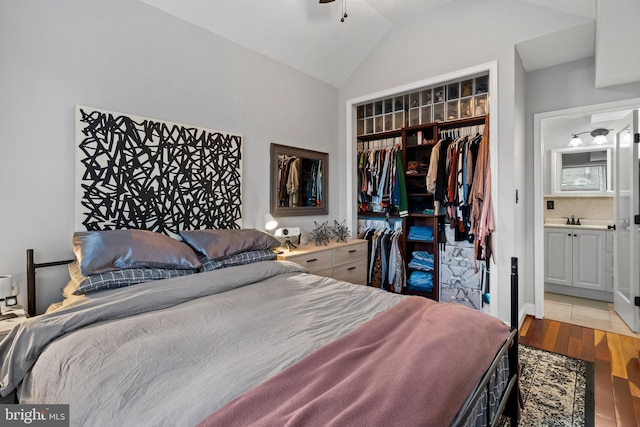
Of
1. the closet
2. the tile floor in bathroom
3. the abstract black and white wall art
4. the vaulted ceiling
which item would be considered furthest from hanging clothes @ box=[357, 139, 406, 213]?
the tile floor in bathroom

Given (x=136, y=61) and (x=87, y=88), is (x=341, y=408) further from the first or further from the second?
(x=136, y=61)

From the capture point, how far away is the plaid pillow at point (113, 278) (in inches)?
62.4

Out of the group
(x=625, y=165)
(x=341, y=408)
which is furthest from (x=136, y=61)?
(x=625, y=165)

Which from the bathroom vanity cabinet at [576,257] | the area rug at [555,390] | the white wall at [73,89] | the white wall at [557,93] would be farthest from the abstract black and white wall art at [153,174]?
the bathroom vanity cabinet at [576,257]

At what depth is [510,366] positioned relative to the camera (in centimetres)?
145

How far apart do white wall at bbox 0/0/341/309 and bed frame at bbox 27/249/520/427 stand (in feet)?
0.24

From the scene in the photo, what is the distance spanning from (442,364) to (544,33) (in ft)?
9.78

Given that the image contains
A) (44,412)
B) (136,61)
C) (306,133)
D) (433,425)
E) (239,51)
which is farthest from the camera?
(306,133)

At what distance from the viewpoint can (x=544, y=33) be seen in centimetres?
260

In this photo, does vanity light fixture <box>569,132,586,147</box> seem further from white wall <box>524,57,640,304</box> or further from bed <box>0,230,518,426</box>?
bed <box>0,230,518,426</box>

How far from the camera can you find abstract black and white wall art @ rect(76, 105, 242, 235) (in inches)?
80.4

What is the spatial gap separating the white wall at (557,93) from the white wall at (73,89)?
2.92 meters

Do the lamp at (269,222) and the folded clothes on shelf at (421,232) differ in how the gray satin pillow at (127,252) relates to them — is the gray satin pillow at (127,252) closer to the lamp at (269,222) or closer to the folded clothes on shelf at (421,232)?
the lamp at (269,222)

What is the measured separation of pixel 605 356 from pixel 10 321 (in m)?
3.93
